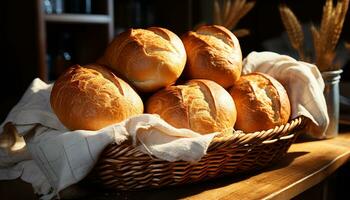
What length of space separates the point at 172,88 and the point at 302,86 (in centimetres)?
33

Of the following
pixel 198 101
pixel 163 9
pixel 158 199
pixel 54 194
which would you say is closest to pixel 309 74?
pixel 198 101

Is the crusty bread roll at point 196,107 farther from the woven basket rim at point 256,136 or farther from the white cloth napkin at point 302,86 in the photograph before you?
the white cloth napkin at point 302,86

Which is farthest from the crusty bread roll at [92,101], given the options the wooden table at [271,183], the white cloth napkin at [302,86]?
the white cloth napkin at [302,86]

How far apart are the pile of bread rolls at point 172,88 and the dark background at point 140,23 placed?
119 cm

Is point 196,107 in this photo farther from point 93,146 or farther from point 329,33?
point 329,33

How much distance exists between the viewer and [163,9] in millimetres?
2918

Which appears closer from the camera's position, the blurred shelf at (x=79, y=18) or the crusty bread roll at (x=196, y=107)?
the crusty bread roll at (x=196, y=107)

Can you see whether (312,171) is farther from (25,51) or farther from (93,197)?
(25,51)

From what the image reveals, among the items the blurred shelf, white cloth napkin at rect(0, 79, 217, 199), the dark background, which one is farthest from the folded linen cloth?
the blurred shelf

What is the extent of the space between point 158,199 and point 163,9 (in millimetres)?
2456

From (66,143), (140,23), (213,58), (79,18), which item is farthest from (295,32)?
(140,23)

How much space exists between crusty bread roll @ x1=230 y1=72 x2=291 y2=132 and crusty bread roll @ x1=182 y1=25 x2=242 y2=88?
1.3 inches

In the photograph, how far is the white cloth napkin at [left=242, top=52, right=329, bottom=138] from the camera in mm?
837

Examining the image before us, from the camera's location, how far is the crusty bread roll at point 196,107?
650 millimetres
